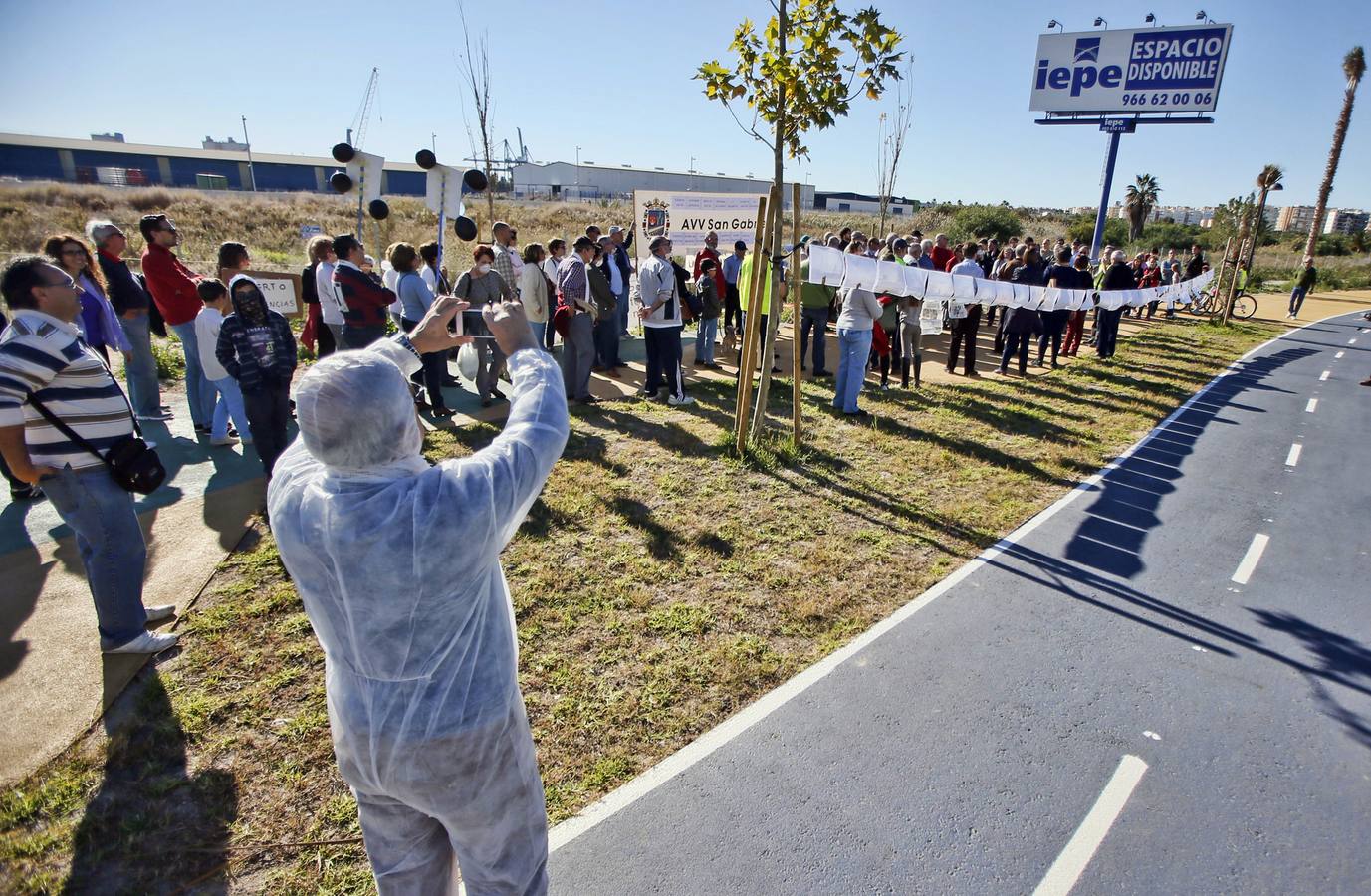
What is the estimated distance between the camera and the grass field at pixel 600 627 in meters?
2.58

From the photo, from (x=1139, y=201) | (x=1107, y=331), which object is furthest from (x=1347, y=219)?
(x=1107, y=331)

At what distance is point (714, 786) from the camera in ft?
9.39

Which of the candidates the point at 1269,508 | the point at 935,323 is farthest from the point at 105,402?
the point at 935,323

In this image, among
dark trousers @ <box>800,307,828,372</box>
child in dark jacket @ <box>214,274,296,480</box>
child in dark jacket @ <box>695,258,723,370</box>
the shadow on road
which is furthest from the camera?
child in dark jacket @ <box>695,258,723,370</box>

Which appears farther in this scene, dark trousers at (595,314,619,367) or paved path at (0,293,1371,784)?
dark trousers at (595,314,619,367)

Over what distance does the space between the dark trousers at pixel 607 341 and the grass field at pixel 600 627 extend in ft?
5.32

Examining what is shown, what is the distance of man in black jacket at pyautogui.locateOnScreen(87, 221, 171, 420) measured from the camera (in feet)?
19.5

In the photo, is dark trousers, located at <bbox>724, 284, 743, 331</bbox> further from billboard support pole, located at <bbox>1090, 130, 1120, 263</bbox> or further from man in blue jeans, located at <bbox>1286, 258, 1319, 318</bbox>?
man in blue jeans, located at <bbox>1286, 258, 1319, 318</bbox>

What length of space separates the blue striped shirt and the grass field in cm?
120

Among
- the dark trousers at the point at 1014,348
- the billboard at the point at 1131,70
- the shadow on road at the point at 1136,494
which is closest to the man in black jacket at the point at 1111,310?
the dark trousers at the point at 1014,348

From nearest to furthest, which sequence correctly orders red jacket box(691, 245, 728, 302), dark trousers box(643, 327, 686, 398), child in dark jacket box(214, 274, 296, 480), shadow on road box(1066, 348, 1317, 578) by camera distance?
child in dark jacket box(214, 274, 296, 480)
shadow on road box(1066, 348, 1317, 578)
dark trousers box(643, 327, 686, 398)
red jacket box(691, 245, 728, 302)

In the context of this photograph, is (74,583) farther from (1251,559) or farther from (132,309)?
(1251,559)

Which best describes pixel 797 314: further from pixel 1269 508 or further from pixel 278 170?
pixel 278 170

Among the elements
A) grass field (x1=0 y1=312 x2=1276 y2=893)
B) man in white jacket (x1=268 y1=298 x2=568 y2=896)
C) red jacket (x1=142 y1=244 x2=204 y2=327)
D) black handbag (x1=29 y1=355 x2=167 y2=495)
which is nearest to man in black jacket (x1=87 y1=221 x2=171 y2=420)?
red jacket (x1=142 y1=244 x2=204 y2=327)
